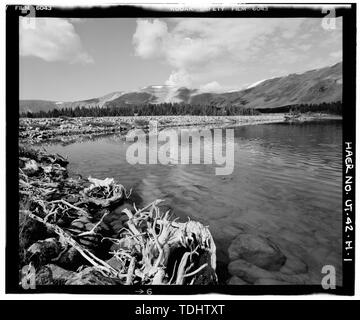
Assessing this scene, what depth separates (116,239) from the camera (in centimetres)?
386

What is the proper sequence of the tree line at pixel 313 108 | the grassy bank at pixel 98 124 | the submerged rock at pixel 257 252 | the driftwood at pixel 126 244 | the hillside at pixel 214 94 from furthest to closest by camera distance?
1. the grassy bank at pixel 98 124
2. the hillside at pixel 214 94
3. the tree line at pixel 313 108
4. the submerged rock at pixel 257 252
5. the driftwood at pixel 126 244

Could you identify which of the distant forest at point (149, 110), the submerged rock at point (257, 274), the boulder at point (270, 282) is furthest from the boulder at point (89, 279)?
the distant forest at point (149, 110)

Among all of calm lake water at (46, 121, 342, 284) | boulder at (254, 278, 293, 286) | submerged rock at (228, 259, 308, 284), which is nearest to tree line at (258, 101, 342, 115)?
calm lake water at (46, 121, 342, 284)

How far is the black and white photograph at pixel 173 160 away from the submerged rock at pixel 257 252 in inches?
0.7

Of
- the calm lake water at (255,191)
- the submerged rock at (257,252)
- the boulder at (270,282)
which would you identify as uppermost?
the calm lake water at (255,191)

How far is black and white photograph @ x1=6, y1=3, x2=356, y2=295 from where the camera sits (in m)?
3.64

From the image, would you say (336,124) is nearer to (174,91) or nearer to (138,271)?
(174,91)

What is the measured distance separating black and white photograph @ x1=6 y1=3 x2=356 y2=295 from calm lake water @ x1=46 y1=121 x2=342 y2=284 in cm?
2

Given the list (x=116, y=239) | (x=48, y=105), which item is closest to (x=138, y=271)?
(x=116, y=239)

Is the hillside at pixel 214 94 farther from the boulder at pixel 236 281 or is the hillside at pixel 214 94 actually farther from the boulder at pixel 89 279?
the boulder at pixel 236 281

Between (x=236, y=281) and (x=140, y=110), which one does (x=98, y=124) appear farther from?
(x=236, y=281)

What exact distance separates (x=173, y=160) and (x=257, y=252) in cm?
189

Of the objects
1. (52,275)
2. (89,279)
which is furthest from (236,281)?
(52,275)

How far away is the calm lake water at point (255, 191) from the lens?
3.97 metres
